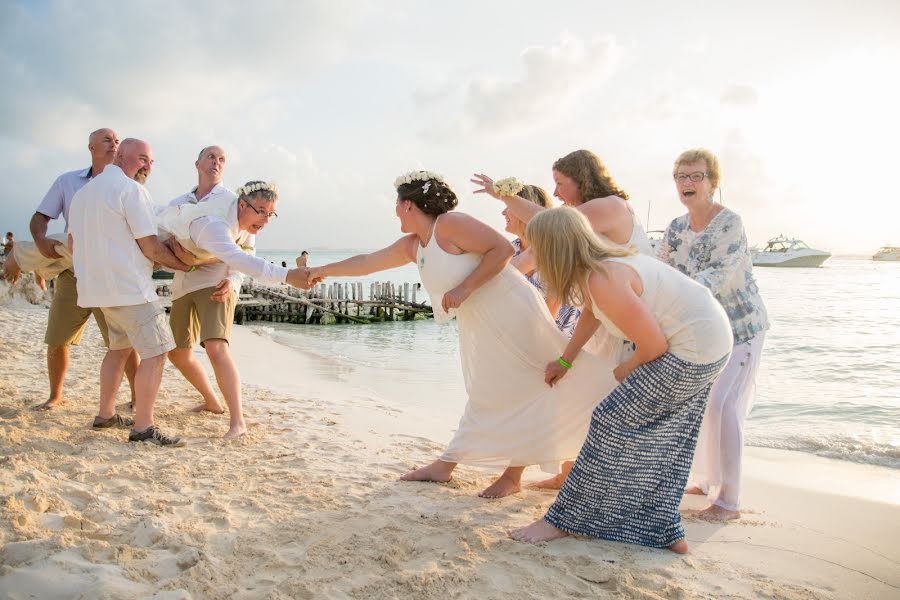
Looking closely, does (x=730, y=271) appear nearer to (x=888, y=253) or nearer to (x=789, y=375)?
(x=789, y=375)

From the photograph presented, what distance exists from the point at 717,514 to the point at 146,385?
3.80 m

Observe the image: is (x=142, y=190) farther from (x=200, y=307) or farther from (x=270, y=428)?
(x=270, y=428)

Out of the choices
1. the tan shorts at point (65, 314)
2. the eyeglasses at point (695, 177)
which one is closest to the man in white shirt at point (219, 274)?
the tan shorts at point (65, 314)

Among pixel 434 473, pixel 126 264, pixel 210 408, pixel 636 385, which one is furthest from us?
pixel 210 408

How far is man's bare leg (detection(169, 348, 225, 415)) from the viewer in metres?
4.89

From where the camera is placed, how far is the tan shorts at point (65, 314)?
16.4ft

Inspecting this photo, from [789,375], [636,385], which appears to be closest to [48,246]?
[636,385]

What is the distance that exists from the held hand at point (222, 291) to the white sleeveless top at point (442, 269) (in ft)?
5.69

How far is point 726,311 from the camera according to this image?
3709mm

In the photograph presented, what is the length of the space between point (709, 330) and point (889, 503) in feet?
9.08

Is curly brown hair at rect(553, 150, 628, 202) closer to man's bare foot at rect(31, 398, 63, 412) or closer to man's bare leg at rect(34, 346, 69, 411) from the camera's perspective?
man's bare leg at rect(34, 346, 69, 411)

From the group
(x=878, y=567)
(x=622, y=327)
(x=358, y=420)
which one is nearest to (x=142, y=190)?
(x=358, y=420)

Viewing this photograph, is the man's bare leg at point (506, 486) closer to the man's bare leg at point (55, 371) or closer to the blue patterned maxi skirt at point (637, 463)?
the blue patterned maxi skirt at point (637, 463)

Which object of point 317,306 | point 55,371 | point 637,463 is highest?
point 317,306
